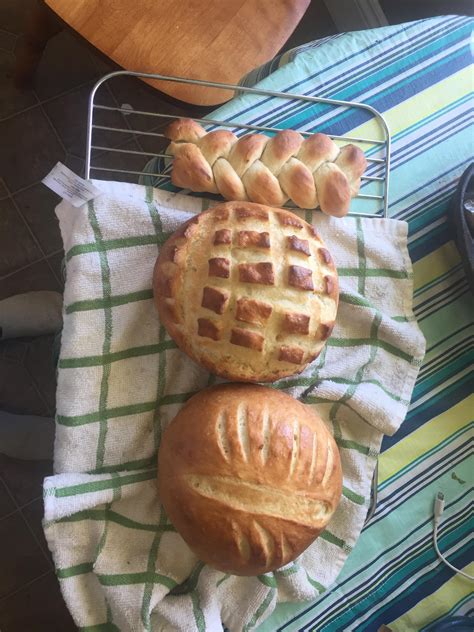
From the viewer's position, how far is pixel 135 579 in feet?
2.53

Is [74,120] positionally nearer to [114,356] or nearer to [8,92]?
[8,92]

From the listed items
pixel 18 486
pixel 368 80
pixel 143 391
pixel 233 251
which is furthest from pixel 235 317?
pixel 18 486

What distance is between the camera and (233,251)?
71cm

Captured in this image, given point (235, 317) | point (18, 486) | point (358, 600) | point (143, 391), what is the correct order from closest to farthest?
point (235, 317) < point (143, 391) < point (358, 600) < point (18, 486)

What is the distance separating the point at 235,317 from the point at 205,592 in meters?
0.39

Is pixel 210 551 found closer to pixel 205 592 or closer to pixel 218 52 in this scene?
pixel 205 592

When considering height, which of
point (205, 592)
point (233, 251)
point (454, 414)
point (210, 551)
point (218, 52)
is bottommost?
point (454, 414)

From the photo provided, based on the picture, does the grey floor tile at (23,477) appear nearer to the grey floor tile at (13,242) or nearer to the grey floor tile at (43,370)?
the grey floor tile at (43,370)

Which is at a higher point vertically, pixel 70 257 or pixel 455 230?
pixel 70 257

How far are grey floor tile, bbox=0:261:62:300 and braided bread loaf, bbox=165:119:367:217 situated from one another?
58cm

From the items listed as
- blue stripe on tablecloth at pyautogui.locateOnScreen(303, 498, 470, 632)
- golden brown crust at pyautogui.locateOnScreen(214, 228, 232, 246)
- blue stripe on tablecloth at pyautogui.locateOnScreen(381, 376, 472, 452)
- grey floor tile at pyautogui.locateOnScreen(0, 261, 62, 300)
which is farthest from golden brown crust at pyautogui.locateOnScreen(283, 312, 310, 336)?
grey floor tile at pyautogui.locateOnScreen(0, 261, 62, 300)

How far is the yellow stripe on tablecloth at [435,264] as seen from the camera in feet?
3.15

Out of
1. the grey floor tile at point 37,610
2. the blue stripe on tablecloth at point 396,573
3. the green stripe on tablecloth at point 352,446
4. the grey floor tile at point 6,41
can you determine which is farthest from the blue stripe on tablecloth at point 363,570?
the grey floor tile at point 6,41

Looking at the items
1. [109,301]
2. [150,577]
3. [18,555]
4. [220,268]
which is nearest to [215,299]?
[220,268]
